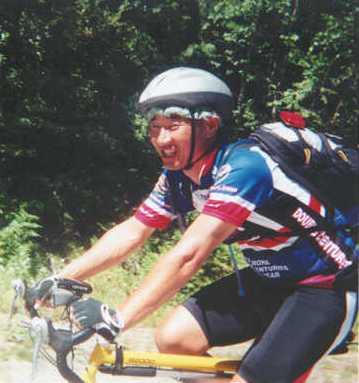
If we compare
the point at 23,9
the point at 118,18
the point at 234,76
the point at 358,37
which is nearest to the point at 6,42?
the point at 23,9

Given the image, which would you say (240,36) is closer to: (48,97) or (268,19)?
(268,19)

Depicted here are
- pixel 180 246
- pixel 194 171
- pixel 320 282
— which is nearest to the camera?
pixel 180 246

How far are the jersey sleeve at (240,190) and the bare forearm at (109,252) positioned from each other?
0.67 metres

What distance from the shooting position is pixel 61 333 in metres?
1.96

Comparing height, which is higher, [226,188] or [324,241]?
[226,188]

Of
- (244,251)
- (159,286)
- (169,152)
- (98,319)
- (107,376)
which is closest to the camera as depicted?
(98,319)

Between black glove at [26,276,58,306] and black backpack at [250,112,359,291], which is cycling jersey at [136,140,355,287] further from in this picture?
black glove at [26,276,58,306]

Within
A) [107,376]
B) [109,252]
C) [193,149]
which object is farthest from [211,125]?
[107,376]

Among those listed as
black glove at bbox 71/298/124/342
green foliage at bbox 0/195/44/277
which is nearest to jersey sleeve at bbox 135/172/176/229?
black glove at bbox 71/298/124/342

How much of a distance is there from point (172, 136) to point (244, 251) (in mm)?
608

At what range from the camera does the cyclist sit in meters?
2.13

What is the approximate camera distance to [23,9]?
9.48 metres

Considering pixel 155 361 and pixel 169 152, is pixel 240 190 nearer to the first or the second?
pixel 169 152

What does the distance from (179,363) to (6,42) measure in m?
8.48
